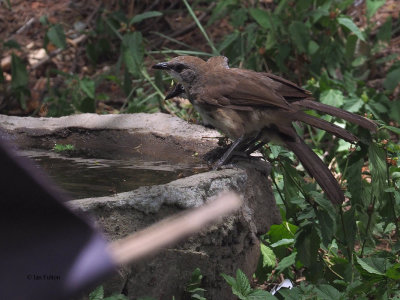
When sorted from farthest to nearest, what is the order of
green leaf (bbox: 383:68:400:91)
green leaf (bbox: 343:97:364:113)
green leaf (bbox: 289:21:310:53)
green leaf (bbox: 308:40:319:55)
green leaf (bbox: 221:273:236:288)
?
green leaf (bbox: 308:40:319:55), green leaf (bbox: 289:21:310:53), green leaf (bbox: 383:68:400:91), green leaf (bbox: 343:97:364:113), green leaf (bbox: 221:273:236:288)

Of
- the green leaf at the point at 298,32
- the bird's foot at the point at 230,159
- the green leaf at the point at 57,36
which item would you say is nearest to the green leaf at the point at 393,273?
the bird's foot at the point at 230,159

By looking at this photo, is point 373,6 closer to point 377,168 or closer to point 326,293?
point 377,168

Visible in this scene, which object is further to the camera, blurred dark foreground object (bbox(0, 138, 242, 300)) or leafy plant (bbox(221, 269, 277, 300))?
leafy plant (bbox(221, 269, 277, 300))

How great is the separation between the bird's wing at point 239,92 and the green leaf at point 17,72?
347 centimetres

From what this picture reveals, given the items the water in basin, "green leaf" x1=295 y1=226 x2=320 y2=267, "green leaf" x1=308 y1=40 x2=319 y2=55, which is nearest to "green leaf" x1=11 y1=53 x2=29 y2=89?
"green leaf" x1=308 y1=40 x2=319 y2=55

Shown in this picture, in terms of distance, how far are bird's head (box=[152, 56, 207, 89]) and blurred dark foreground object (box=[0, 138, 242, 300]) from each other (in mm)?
1303

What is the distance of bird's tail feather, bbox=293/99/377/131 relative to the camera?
→ 12.2 ft

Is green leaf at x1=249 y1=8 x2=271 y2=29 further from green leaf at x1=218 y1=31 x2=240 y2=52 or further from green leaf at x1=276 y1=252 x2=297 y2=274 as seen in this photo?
green leaf at x1=276 y1=252 x2=297 y2=274

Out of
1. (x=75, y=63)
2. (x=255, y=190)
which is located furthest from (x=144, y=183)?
(x=75, y=63)

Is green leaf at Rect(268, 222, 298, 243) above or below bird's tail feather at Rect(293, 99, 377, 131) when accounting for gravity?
below

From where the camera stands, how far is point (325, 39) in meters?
6.67

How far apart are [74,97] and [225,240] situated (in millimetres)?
3908

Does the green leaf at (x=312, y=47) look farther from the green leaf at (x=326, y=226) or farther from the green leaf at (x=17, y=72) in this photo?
the green leaf at (x=326, y=226)

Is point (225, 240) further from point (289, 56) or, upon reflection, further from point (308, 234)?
point (289, 56)
